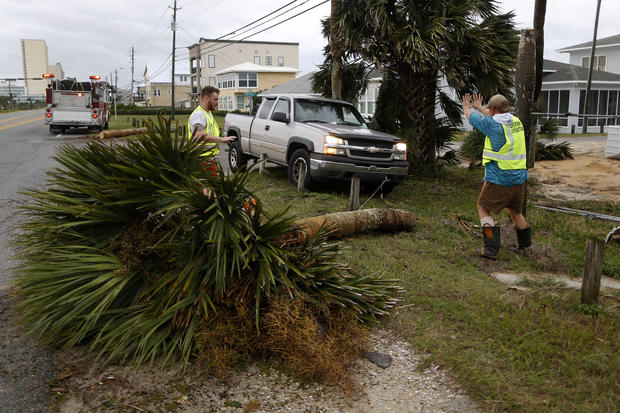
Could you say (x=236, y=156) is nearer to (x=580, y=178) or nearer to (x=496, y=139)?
(x=496, y=139)

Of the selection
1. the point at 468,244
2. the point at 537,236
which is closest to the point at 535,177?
the point at 537,236

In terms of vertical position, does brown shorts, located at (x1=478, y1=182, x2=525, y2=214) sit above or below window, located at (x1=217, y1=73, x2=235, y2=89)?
below

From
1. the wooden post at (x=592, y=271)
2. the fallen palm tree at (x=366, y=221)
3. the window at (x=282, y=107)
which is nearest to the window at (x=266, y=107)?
the window at (x=282, y=107)

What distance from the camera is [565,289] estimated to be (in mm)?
5016

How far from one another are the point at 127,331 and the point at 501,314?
2.91m

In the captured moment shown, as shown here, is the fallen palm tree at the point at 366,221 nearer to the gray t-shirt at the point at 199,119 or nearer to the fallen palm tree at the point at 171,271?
the gray t-shirt at the point at 199,119

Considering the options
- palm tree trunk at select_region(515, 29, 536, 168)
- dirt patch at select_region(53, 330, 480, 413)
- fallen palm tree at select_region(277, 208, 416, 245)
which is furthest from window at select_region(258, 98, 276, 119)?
dirt patch at select_region(53, 330, 480, 413)

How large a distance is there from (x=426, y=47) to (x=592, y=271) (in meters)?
7.06

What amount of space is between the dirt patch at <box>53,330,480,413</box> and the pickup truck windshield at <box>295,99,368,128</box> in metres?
7.35

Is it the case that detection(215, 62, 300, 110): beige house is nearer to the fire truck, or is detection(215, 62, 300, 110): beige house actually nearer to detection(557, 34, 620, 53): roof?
detection(557, 34, 620, 53): roof

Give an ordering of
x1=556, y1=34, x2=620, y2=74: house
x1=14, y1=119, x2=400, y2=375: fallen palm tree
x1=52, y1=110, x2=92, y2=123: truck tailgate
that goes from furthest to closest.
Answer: x1=556, y1=34, x2=620, y2=74: house → x1=52, y1=110, x2=92, y2=123: truck tailgate → x1=14, y1=119, x2=400, y2=375: fallen palm tree

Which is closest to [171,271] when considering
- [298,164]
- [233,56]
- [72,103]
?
[298,164]

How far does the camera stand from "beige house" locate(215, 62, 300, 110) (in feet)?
215

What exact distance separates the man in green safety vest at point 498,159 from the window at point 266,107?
19.4 ft
